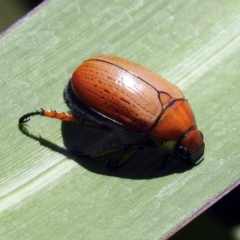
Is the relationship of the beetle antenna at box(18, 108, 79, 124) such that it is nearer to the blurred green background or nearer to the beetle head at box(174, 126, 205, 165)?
the beetle head at box(174, 126, 205, 165)

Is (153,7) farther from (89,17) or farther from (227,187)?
(227,187)

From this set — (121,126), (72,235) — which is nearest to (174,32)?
(121,126)

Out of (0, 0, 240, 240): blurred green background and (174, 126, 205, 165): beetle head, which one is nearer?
(174, 126, 205, 165): beetle head

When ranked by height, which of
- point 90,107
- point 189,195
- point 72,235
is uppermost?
point 90,107

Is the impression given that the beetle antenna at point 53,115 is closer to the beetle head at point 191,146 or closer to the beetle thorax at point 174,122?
the beetle thorax at point 174,122

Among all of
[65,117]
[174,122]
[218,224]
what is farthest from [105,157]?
[218,224]

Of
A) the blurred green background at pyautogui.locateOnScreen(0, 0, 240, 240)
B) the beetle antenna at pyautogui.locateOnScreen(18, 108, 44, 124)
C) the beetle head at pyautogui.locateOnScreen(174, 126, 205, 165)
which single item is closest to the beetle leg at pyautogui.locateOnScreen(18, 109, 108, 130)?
the beetle antenna at pyautogui.locateOnScreen(18, 108, 44, 124)
